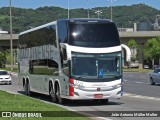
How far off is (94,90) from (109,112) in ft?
8.67

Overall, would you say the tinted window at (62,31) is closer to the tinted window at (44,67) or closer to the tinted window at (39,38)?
the tinted window at (39,38)

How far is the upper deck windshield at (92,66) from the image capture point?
20.0m

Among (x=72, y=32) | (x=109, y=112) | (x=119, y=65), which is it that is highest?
(x=72, y=32)

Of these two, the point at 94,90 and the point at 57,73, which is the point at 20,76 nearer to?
the point at 57,73

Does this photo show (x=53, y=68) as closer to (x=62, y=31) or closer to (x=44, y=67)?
(x=44, y=67)

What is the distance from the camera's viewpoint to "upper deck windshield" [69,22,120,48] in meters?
20.3

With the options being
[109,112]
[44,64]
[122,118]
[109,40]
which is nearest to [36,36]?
[44,64]

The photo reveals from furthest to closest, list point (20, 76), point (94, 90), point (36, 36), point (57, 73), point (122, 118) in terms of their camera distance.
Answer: point (20, 76)
point (36, 36)
point (57, 73)
point (94, 90)
point (122, 118)

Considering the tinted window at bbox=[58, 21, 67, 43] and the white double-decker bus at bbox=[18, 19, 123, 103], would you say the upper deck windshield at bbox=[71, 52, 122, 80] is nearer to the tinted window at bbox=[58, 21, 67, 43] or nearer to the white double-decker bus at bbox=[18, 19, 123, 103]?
the white double-decker bus at bbox=[18, 19, 123, 103]

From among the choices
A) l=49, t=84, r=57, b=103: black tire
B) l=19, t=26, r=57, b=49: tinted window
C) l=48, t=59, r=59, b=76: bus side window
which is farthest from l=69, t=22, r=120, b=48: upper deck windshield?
l=49, t=84, r=57, b=103: black tire

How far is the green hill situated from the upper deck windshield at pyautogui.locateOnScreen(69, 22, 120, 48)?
10155 centimetres

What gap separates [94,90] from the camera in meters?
20.0

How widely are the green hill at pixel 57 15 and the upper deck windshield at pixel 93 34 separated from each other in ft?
333

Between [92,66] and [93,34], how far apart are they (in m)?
1.46
